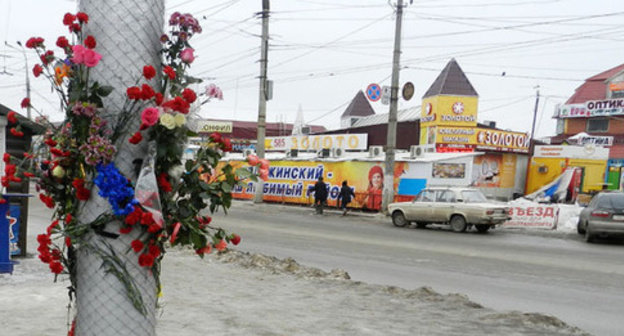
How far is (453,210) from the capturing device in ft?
60.4

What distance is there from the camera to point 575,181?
27.1 meters

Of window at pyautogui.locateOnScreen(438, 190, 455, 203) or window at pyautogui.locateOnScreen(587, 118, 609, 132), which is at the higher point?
window at pyautogui.locateOnScreen(587, 118, 609, 132)

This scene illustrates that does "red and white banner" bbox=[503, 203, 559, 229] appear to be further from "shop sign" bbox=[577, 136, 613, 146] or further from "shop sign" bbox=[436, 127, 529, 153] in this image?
"shop sign" bbox=[577, 136, 613, 146]

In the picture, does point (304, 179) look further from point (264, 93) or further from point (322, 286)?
point (322, 286)

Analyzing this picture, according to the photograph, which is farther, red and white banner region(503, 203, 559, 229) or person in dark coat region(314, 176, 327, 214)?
person in dark coat region(314, 176, 327, 214)

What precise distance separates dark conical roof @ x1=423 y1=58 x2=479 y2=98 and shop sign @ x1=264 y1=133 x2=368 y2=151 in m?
6.60

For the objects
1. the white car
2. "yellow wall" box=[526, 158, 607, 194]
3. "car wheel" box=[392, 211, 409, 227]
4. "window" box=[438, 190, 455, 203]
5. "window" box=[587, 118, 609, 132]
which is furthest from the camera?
"window" box=[587, 118, 609, 132]

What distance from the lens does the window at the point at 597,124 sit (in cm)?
3944

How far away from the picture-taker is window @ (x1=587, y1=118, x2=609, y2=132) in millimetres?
39438

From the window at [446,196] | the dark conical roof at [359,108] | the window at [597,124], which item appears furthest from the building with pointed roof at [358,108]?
the window at [446,196]

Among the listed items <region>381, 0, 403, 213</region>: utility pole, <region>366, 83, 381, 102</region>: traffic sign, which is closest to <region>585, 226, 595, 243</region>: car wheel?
<region>381, 0, 403, 213</region>: utility pole

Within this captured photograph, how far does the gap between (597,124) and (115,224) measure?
43783mm

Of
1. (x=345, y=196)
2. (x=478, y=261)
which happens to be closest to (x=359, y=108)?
(x=345, y=196)

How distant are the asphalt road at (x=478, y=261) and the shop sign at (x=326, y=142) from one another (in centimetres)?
1392
